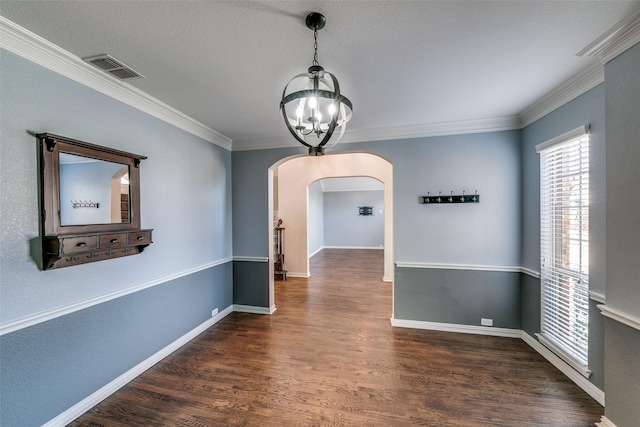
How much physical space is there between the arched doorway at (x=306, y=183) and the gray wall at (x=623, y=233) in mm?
4255

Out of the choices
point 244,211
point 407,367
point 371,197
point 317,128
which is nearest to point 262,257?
point 244,211

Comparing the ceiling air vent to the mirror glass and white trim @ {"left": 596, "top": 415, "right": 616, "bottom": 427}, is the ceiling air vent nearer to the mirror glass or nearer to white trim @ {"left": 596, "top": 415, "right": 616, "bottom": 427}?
the mirror glass

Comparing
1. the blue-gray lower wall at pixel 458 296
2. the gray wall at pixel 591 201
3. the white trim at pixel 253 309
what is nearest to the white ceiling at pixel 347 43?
the gray wall at pixel 591 201

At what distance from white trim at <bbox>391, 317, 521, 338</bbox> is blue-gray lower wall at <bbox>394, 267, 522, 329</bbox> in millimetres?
43

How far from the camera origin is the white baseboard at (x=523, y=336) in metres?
2.20

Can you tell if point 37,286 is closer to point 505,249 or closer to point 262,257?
point 262,257

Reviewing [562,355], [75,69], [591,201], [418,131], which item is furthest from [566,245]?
[75,69]

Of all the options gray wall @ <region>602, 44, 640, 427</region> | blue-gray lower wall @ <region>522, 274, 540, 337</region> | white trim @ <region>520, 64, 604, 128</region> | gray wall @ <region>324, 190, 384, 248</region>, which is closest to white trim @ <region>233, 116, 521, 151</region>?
white trim @ <region>520, 64, 604, 128</region>

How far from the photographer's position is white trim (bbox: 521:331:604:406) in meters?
2.14

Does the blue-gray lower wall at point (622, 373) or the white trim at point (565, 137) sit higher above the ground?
the white trim at point (565, 137)

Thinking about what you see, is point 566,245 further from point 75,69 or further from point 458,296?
point 75,69

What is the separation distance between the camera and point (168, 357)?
2861mm

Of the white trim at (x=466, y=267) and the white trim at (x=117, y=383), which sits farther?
the white trim at (x=466, y=267)

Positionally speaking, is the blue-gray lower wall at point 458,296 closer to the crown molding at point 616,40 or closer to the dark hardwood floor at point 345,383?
the dark hardwood floor at point 345,383
